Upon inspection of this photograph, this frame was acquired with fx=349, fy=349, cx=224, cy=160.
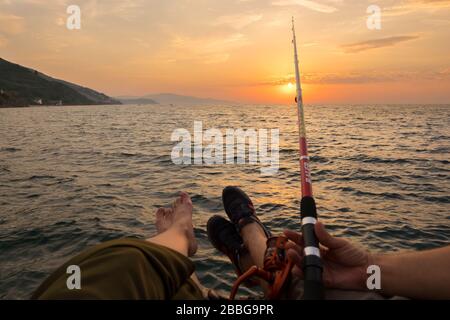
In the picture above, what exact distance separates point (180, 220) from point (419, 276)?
3.17m

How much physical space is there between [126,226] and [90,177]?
4.57 metres

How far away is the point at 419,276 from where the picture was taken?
2.37 m

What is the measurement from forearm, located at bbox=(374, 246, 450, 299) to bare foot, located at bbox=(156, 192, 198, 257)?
2259mm

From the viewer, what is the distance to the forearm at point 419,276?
2.31 m

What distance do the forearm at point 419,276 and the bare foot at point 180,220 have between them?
7.41 ft

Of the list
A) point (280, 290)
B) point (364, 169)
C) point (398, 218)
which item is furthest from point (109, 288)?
point (364, 169)

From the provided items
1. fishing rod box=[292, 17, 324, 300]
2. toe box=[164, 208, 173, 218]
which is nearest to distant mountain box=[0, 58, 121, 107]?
toe box=[164, 208, 173, 218]

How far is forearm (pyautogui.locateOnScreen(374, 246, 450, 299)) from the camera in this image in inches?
91.0

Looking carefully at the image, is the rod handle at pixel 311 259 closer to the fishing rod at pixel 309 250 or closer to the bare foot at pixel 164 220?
the fishing rod at pixel 309 250

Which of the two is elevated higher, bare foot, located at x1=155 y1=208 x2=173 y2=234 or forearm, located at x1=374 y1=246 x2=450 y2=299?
forearm, located at x1=374 y1=246 x2=450 y2=299

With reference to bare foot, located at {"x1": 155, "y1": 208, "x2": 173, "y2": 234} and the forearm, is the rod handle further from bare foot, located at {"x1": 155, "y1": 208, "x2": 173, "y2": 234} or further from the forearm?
bare foot, located at {"x1": 155, "y1": 208, "x2": 173, "y2": 234}

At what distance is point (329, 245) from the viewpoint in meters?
2.55

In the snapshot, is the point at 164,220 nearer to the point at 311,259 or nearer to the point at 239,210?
the point at 239,210

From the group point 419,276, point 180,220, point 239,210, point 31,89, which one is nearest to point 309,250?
point 419,276
